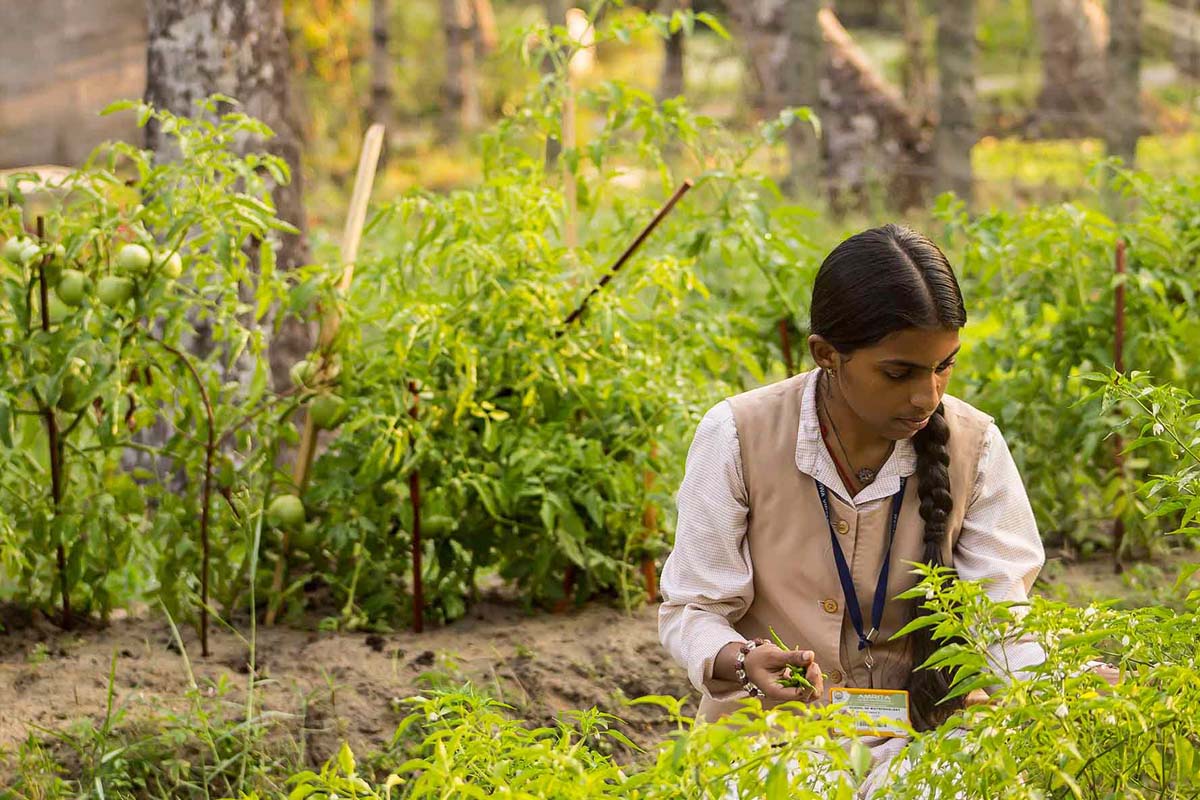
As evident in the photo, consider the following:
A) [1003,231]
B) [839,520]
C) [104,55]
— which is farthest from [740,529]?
[104,55]

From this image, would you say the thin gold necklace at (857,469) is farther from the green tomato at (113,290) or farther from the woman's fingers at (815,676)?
the green tomato at (113,290)

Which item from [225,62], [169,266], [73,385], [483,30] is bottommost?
[73,385]

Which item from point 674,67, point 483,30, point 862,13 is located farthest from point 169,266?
point 862,13

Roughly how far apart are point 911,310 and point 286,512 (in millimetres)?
1869

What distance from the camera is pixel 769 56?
10.6 metres

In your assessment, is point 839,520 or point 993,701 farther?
point 839,520

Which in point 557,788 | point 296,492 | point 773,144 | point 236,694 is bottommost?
point 236,694

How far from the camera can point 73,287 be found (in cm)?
328

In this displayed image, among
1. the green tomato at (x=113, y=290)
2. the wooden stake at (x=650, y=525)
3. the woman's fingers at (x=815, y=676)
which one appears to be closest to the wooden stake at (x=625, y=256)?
the wooden stake at (x=650, y=525)

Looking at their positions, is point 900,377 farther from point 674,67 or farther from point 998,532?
point 674,67

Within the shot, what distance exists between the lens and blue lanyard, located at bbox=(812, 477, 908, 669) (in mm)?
2447

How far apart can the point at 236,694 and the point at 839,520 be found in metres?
1.58

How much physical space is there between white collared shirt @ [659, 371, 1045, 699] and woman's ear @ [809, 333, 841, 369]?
0.35 ft

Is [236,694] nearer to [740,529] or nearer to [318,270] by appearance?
[318,270]
